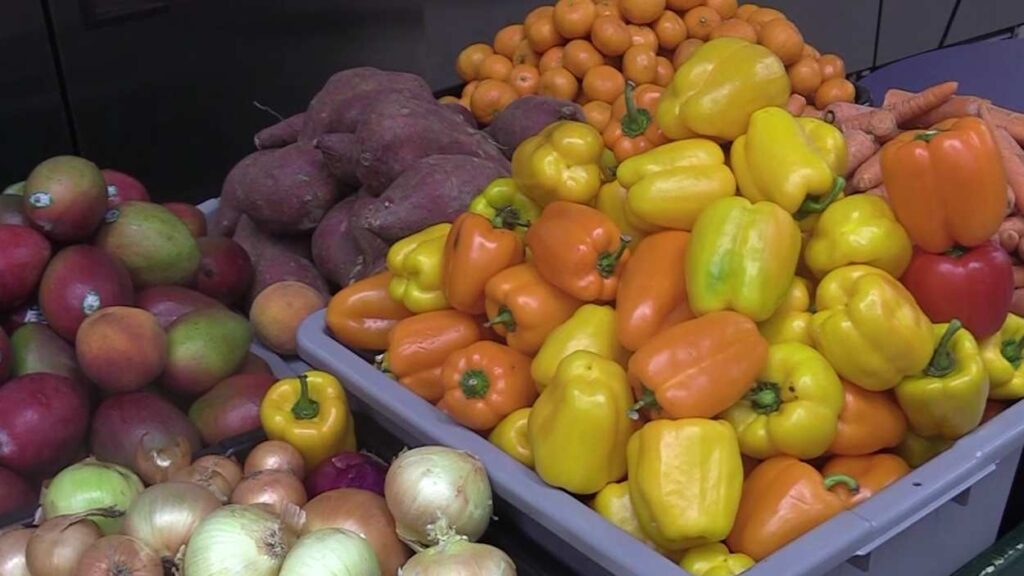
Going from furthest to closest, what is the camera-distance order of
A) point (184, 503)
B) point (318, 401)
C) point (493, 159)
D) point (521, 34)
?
point (521, 34) → point (493, 159) → point (318, 401) → point (184, 503)

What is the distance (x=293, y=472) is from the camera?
128 cm

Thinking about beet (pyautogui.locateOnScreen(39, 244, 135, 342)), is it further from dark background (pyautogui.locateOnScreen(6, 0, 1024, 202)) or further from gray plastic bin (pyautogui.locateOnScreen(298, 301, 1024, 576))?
dark background (pyautogui.locateOnScreen(6, 0, 1024, 202))

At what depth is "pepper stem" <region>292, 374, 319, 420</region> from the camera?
1.34 metres

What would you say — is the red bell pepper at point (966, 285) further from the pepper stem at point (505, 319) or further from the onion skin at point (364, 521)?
the onion skin at point (364, 521)

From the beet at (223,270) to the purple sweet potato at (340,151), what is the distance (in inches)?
8.3

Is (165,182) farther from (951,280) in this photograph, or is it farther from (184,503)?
(951,280)

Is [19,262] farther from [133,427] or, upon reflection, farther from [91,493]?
[91,493]

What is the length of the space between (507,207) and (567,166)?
0.13m

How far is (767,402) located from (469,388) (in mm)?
337

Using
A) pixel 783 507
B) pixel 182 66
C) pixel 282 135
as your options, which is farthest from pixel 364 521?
pixel 182 66

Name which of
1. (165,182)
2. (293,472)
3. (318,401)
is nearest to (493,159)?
(318,401)

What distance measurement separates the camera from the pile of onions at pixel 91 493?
1.19 m

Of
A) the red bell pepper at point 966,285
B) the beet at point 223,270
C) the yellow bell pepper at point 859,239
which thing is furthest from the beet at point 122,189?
the red bell pepper at point 966,285

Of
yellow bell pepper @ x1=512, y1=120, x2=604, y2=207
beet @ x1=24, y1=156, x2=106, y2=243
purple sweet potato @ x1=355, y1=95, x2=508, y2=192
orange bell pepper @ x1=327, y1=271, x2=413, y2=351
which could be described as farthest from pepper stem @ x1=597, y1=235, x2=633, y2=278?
beet @ x1=24, y1=156, x2=106, y2=243
